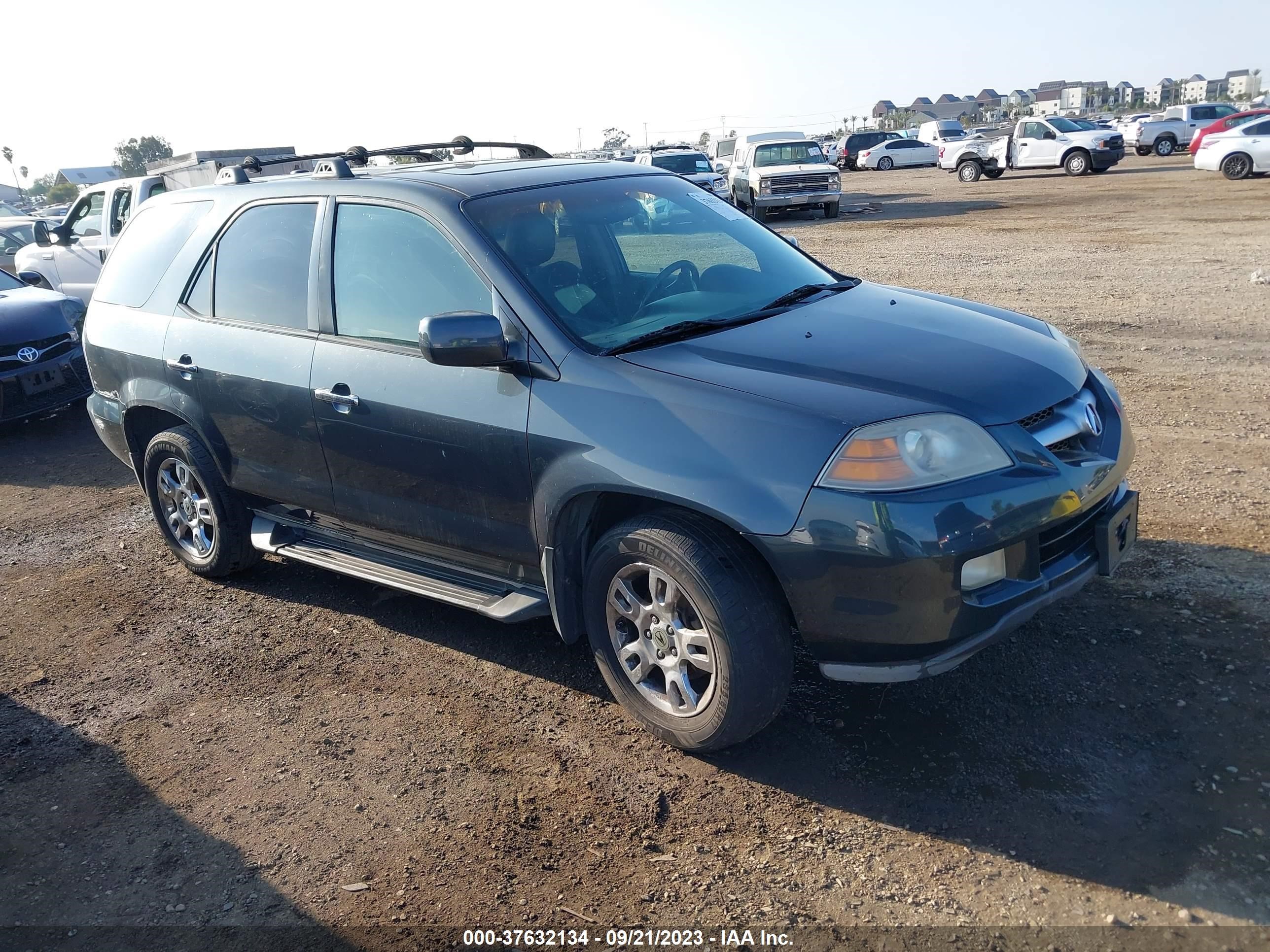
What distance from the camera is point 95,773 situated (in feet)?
12.3

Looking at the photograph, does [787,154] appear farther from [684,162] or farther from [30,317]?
[30,317]

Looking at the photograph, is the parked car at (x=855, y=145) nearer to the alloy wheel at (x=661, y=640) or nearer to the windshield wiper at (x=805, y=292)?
the windshield wiper at (x=805, y=292)

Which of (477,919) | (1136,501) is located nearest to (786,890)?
(477,919)

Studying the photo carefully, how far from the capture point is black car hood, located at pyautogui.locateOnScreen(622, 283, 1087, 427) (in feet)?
10.2

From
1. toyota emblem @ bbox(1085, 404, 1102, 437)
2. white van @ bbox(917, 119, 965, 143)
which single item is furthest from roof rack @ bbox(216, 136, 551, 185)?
white van @ bbox(917, 119, 965, 143)

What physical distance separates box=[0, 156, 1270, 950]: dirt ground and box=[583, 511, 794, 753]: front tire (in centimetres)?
21

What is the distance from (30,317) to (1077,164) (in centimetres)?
3218

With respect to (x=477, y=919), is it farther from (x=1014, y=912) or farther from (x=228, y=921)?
(x=1014, y=912)

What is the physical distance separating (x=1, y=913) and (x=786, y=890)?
2.36 m

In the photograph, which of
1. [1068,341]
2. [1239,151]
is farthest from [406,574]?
[1239,151]

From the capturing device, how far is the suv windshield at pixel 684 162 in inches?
955

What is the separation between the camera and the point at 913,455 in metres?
2.97

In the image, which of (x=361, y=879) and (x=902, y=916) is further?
(x=361, y=879)

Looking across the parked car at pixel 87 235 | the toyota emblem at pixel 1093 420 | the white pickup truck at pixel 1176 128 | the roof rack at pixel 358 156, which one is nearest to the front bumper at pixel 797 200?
the parked car at pixel 87 235
